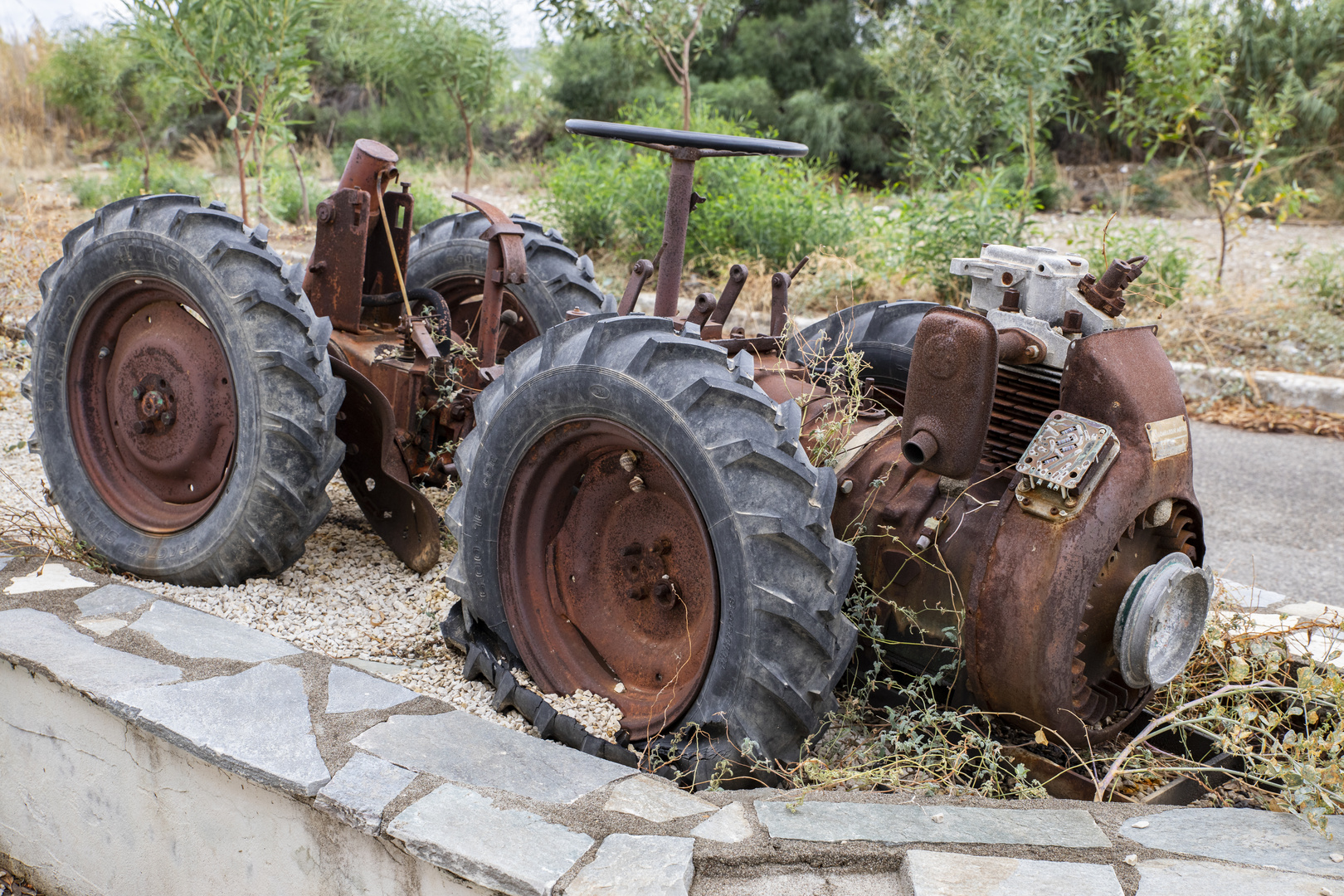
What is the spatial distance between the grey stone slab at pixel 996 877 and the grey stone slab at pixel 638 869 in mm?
399

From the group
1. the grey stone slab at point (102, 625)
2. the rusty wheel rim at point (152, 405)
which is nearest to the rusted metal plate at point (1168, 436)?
the rusty wheel rim at point (152, 405)

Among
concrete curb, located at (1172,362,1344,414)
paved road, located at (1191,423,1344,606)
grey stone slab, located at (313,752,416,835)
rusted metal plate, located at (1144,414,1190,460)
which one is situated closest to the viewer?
grey stone slab, located at (313,752,416,835)

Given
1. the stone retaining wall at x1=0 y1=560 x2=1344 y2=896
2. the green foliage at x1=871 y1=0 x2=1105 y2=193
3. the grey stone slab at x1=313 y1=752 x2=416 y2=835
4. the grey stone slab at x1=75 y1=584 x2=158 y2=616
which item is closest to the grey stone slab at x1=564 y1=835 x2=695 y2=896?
the stone retaining wall at x1=0 y1=560 x2=1344 y2=896

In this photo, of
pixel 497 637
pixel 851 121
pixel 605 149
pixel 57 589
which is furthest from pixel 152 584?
pixel 851 121

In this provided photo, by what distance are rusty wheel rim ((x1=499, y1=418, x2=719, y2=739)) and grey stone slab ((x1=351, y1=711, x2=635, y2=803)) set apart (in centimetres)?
23

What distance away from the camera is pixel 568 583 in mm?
2791

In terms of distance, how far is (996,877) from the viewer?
187 cm

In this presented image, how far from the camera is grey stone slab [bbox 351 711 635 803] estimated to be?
7.25ft

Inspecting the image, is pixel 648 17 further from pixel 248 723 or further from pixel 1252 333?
pixel 248 723

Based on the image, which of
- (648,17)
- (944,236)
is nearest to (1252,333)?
(944,236)

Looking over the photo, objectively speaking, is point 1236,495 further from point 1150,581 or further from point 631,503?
point 631,503

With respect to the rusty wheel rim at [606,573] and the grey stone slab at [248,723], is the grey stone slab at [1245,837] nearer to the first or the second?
the rusty wheel rim at [606,573]

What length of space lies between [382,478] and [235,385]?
0.54 m

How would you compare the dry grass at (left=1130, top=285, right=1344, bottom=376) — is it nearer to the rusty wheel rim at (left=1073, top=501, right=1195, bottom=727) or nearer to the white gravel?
the rusty wheel rim at (left=1073, top=501, right=1195, bottom=727)
